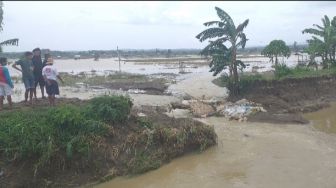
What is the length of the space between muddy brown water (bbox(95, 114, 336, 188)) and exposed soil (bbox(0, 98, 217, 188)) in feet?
0.77

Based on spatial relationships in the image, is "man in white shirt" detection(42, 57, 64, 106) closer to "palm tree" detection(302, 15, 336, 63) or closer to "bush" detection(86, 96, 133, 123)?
"bush" detection(86, 96, 133, 123)

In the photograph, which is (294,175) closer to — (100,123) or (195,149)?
(195,149)

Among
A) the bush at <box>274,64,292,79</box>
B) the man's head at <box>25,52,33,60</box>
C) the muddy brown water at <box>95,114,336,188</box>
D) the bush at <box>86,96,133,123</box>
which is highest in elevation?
the man's head at <box>25,52,33,60</box>

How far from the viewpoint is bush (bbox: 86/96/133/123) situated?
9219 millimetres

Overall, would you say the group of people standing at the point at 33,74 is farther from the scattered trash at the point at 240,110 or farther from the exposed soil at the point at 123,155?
the scattered trash at the point at 240,110

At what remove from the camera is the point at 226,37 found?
18656 millimetres

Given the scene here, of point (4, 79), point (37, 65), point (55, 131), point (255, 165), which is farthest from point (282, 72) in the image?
point (55, 131)

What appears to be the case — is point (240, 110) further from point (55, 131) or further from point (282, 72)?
point (55, 131)

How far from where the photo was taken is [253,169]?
8.58 m

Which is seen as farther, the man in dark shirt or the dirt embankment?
the dirt embankment

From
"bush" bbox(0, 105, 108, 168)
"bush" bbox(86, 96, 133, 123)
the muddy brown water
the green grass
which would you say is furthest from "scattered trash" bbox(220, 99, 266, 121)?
"bush" bbox(0, 105, 108, 168)

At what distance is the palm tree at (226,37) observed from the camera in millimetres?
18344

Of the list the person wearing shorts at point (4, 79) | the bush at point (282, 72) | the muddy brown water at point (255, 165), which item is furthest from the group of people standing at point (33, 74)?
the bush at point (282, 72)

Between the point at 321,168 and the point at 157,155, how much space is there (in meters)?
3.46
